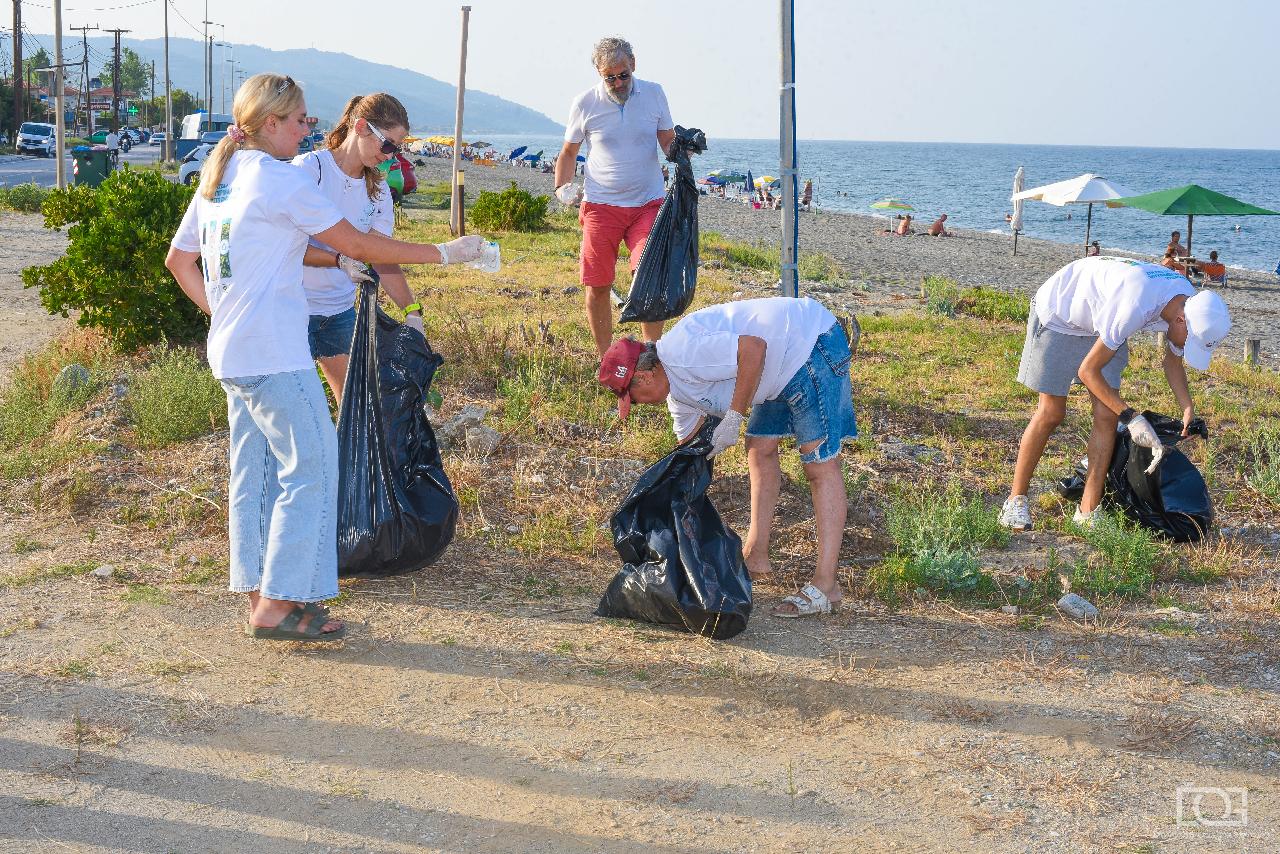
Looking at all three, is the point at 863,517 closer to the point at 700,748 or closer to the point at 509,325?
the point at 700,748

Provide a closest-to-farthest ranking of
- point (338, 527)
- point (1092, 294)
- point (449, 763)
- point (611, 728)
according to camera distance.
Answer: point (449, 763)
point (611, 728)
point (338, 527)
point (1092, 294)

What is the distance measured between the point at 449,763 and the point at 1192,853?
1783 millimetres

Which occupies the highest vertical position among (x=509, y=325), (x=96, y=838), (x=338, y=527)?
(x=509, y=325)

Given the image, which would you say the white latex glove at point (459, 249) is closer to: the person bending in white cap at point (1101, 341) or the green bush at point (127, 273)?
the person bending in white cap at point (1101, 341)

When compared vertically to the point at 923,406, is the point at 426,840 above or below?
below

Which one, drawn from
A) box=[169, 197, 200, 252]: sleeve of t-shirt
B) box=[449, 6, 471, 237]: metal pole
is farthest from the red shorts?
box=[449, 6, 471, 237]: metal pole

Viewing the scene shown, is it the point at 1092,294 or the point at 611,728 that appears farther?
the point at 1092,294

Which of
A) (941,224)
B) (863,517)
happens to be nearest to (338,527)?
(863,517)

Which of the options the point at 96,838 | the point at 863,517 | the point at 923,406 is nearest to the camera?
the point at 96,838

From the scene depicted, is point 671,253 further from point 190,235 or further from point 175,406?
point 190,235

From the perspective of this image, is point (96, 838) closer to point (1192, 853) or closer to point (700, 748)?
point (700, 748)

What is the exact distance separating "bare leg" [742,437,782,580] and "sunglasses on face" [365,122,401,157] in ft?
5.39

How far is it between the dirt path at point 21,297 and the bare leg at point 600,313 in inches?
140

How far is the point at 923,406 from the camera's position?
698cm
